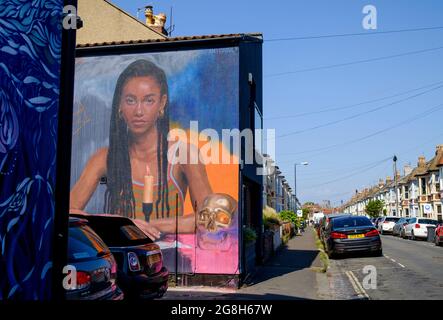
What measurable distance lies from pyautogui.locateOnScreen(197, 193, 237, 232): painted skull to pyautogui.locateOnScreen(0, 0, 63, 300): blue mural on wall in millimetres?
6965

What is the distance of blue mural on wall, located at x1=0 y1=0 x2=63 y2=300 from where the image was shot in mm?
4613

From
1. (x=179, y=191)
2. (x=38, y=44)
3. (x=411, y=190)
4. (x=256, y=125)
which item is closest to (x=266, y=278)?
(x=179, y=191)

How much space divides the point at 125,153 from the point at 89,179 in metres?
1.28

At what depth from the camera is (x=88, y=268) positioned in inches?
208

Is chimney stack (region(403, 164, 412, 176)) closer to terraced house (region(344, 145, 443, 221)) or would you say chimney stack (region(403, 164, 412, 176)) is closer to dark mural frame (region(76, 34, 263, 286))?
terraced house (region(344, 145, 443, 221))

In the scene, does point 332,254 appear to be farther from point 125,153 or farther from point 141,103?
point 141,103

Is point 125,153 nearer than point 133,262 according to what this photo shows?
No

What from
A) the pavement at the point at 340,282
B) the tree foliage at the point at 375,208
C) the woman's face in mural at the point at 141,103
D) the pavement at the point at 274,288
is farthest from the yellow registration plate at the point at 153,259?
the tree foliage at the point at 375,208

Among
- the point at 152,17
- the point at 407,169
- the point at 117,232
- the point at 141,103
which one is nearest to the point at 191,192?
the point at 141,103

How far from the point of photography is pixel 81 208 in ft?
41.4

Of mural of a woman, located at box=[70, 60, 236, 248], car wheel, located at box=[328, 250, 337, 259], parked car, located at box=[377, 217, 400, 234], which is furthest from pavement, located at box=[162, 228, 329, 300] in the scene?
parked car, located at box=[377, 217, 400, 234]

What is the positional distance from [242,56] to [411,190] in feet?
198

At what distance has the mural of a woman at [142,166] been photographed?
1189 cm

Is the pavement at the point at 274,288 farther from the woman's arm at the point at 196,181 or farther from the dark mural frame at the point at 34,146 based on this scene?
the dark mural frame at the point at 34,146
